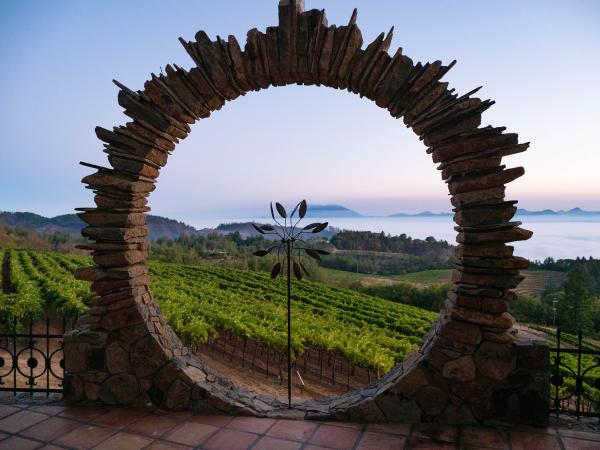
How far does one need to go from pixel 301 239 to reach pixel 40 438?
2.69m

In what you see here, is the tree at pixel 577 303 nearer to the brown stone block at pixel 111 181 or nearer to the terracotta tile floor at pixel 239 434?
the terracotta tile floor at pixel 239 434

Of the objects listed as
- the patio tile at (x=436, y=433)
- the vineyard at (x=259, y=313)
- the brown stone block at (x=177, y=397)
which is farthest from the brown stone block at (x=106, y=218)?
the vineyard at (x=259, y=313)

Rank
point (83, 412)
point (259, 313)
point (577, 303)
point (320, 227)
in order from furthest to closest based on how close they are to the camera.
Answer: point (577, 303)
point (259, 313)
point (320, 227)
point (83, 412)

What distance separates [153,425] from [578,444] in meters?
3.32

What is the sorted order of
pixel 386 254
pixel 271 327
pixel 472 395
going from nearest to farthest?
1. pixel 472 395
2. pixel 271 327
3. pixel 386 254

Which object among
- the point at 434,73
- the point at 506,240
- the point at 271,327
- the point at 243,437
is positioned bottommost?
the point at 271,327

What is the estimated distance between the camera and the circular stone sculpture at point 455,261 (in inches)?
128

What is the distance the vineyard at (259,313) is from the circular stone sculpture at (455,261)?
3412mm

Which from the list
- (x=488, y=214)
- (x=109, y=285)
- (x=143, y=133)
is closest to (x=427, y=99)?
(x=488, y=214)

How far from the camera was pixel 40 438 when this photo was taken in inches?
123

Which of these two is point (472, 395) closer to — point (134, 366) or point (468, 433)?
point (468, 433)

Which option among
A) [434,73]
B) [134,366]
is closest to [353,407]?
[134,366]

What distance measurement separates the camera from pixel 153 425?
11.0 ft

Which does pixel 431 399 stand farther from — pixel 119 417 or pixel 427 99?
pixel 119 417
